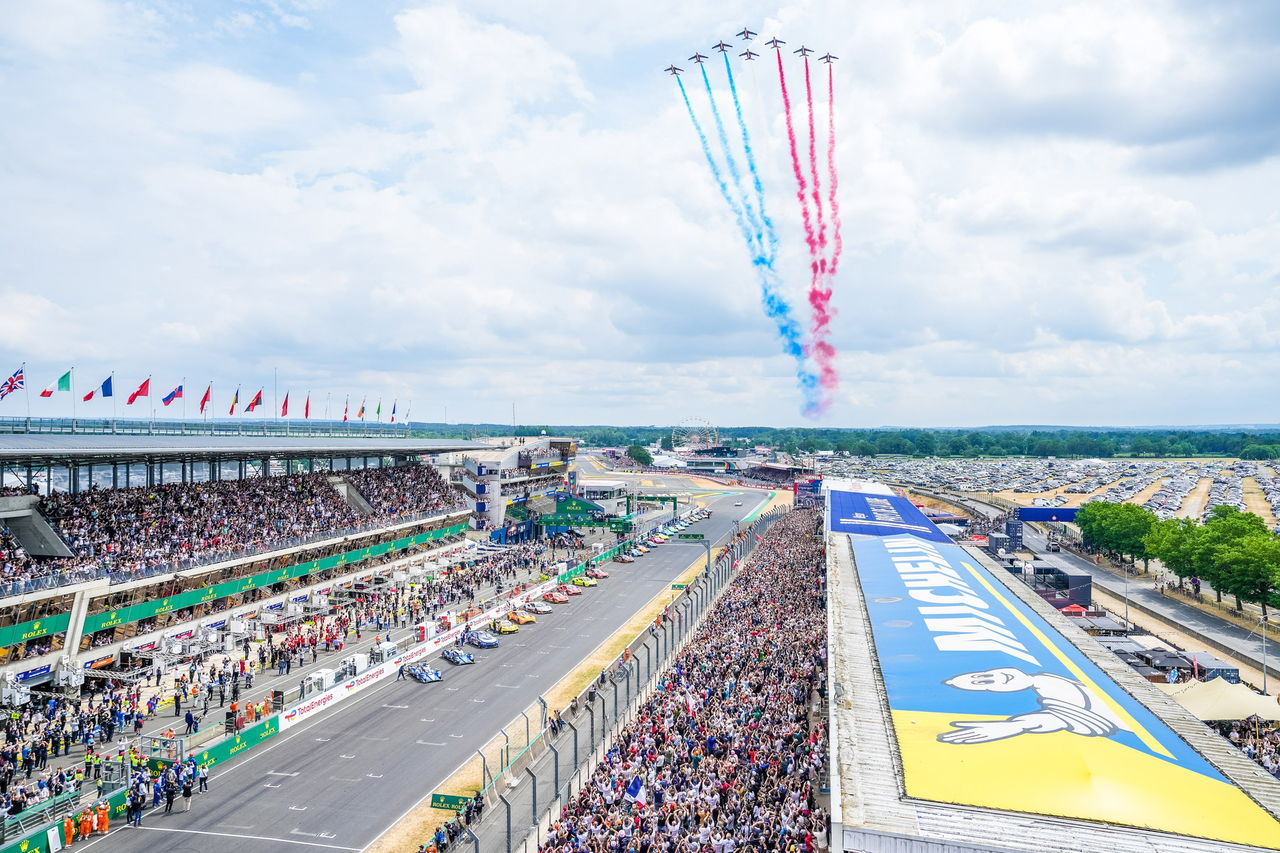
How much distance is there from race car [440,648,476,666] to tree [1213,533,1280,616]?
148ft

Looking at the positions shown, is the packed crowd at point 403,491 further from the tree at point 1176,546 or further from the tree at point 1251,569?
the tree at point 1176,546

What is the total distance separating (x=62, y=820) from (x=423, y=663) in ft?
64.2

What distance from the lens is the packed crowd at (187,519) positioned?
38281 millimetres

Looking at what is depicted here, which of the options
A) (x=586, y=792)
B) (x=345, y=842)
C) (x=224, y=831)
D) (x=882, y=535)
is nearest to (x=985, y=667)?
(x=586, y=792)

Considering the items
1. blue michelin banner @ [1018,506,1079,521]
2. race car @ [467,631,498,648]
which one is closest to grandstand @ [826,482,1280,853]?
race car @ [467,631,498,648]

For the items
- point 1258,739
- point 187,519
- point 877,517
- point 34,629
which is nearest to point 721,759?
point 1258,739

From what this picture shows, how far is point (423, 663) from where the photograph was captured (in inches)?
1631

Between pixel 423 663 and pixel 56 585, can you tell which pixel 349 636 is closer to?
pixel 423 663

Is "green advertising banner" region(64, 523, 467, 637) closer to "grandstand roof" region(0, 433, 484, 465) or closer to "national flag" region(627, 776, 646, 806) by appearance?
"grandstand roof" region(0, 433, 484, 465)

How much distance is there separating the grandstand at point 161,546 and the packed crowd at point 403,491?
0.45m

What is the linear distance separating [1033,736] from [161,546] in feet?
135

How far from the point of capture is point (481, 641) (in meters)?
45.5

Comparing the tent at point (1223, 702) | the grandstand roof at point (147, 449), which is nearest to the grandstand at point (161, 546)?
the grandstand roof at point (147, 449)

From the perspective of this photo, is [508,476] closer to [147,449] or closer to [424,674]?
[147,449]
